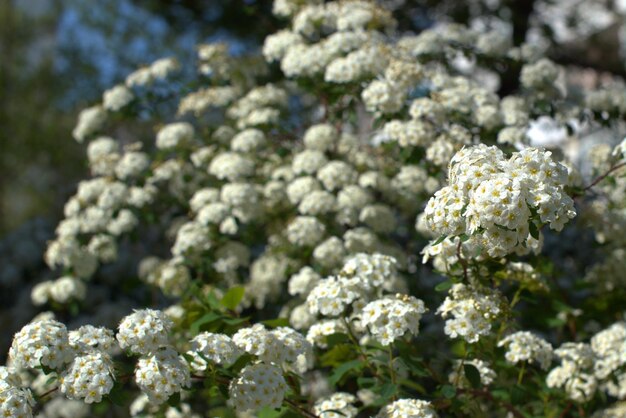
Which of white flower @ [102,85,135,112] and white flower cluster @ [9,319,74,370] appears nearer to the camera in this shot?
white flower cluster @ [9,319,74,370]

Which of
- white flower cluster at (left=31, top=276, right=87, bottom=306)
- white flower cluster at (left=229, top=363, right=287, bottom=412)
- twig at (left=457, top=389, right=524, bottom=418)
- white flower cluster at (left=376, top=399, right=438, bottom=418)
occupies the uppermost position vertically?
white flower cluster at (left=31, top=276, right=87, bottom=306)

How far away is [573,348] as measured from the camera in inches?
132

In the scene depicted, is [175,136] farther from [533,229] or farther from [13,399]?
[533,229]

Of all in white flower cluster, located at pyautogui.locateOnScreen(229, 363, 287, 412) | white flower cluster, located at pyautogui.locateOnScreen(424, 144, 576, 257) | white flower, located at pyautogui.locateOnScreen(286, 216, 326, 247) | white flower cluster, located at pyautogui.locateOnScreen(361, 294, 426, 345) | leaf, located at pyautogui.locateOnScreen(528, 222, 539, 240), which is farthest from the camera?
white flower, located at pyautogui.locateOnScreen(286, 216, 326, 247)

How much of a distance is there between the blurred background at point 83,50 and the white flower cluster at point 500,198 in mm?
5339

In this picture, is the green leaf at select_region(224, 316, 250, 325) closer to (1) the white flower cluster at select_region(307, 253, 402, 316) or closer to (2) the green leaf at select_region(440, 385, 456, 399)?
(1) the white flower cluster at select_region(307, 253, 402, 316)

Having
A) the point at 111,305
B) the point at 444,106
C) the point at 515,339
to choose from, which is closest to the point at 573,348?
the point at 515,339

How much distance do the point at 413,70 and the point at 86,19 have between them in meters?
8.70

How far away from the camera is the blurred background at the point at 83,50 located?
789 centimetres

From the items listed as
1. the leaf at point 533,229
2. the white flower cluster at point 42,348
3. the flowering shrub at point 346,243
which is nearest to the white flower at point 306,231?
the flowering shrub at point 346,243

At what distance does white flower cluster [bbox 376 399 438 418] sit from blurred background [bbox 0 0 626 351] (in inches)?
205

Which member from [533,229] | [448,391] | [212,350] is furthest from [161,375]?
[533,229]

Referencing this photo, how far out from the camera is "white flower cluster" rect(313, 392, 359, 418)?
2834 mm

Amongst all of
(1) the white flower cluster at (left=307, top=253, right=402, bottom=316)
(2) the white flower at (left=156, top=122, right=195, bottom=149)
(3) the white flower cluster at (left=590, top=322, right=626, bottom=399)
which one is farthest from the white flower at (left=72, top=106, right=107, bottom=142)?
(3) the white flower cluster at (left=590, top=322, right=626, bottom=399)
